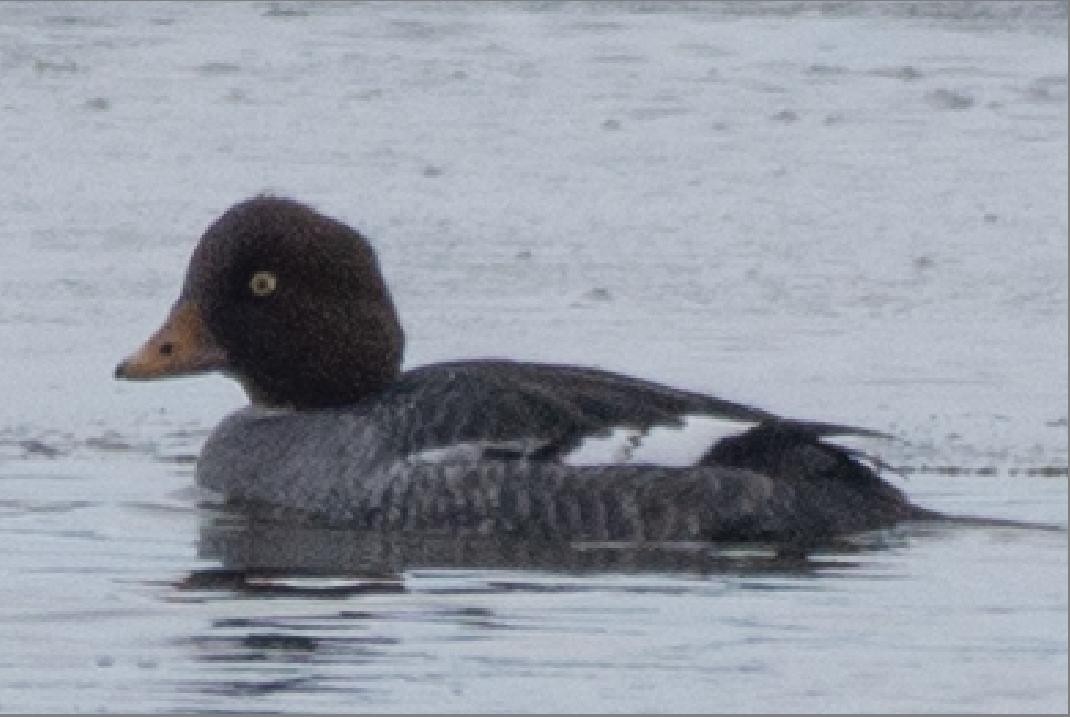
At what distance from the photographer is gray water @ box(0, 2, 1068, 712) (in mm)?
7809

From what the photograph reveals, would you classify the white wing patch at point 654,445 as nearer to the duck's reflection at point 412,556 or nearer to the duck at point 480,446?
the duck at point 480,446

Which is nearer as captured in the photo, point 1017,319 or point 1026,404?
point 1026,404

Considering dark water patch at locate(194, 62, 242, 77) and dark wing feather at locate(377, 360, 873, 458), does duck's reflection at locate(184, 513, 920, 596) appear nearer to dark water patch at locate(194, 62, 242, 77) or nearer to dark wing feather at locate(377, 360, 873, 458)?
dark wing feather at locate(377, 360, 873, 458)

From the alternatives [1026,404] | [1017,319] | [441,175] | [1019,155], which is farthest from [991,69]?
[1026,404]

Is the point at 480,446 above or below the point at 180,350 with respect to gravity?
below

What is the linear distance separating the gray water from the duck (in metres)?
0.20

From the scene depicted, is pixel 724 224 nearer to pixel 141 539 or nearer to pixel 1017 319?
pixel 1017 319

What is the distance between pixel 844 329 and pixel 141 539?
3760mm

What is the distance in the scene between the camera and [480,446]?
390 inches

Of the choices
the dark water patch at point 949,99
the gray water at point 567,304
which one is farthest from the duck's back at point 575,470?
the dark water patch at point 949,99

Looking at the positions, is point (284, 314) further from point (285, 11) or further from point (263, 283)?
point (285, 11)

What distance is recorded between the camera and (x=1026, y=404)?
444 inches

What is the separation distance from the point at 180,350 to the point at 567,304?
8.56 feet

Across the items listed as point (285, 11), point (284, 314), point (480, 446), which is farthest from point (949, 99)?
point (480, 446)
